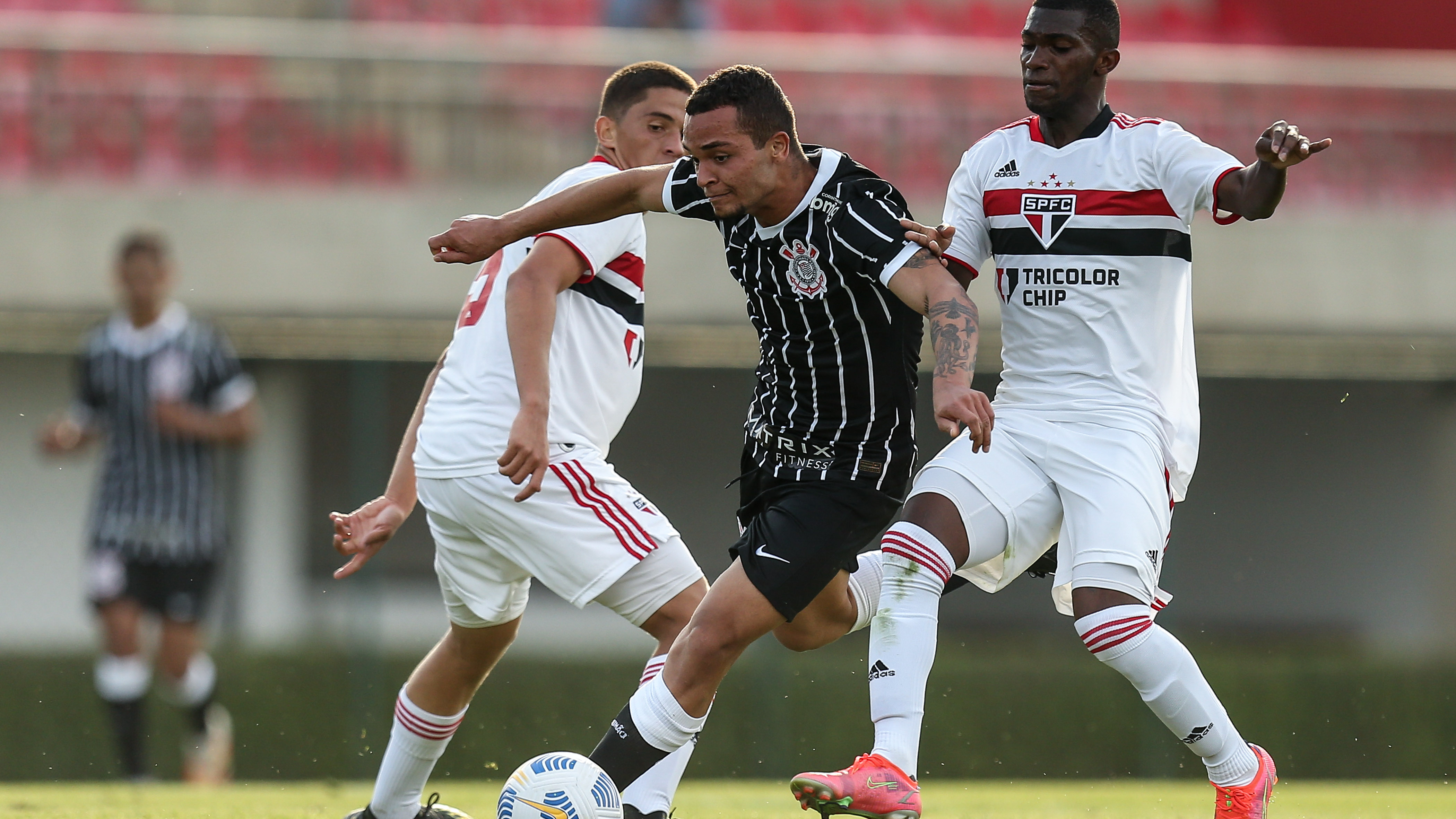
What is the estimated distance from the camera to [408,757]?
16.4ft

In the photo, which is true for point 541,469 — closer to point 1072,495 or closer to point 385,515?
point 385,515

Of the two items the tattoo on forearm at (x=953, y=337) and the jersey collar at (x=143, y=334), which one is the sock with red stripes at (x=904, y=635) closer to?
the tattoo on forearm at (x=953, y=337)

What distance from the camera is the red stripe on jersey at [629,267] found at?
16.3 feet

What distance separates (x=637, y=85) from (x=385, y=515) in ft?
4.75

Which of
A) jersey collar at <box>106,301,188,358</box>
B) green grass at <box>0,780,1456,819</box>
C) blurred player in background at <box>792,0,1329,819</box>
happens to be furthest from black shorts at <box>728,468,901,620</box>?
jersey collar at <box>106,301,188,358</box>

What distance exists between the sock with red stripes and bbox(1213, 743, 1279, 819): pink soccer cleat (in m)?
0.81

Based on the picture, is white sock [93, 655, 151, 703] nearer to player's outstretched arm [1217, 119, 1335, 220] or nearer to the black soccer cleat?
the black soccer cleat

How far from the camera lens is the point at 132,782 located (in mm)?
8812

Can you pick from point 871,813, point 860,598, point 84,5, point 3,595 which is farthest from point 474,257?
point 84,5

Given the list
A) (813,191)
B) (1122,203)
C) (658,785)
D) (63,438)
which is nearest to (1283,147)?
(1122,203)

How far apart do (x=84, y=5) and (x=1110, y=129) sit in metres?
15.1

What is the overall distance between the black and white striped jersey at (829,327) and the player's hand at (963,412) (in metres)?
0.39

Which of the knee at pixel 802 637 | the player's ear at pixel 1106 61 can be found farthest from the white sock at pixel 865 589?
the player's ear at pixel 1106 61

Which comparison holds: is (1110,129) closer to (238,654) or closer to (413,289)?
(238,654)
